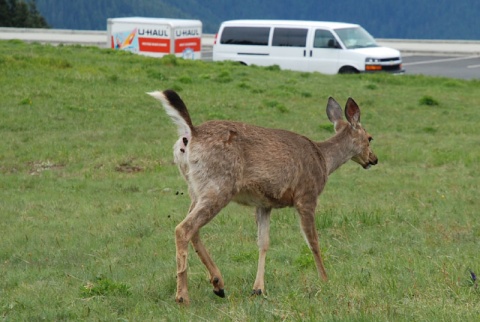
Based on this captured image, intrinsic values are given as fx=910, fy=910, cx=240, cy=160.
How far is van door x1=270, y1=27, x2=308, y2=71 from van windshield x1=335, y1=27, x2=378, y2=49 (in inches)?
56.7

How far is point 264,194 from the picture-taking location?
25.4 ft

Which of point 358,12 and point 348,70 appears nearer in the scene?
point 348,70

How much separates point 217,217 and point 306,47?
23.2 metres

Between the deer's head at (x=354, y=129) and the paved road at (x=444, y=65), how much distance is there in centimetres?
2747

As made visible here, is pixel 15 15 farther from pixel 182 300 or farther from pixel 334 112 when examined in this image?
pixel 182 300

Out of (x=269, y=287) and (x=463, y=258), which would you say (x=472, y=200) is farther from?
(x=269, y=287)

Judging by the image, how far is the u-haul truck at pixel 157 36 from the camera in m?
38.8

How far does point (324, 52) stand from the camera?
33.4 m

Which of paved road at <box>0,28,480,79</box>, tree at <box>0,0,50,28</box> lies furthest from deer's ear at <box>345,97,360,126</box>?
tree at <box>0,0,50,28</box>

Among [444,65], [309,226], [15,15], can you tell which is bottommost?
[15,15]

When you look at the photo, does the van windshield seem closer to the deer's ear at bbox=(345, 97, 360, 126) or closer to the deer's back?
the deer's ear at bbox=(345, 97, 360, 126)

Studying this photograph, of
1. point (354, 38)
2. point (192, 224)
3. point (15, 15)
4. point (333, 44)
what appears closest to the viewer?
point (192, 224)

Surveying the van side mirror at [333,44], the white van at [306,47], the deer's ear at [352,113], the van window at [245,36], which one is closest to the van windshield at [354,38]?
the white van at [306,47]

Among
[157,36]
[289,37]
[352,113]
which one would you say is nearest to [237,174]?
[352,113]
